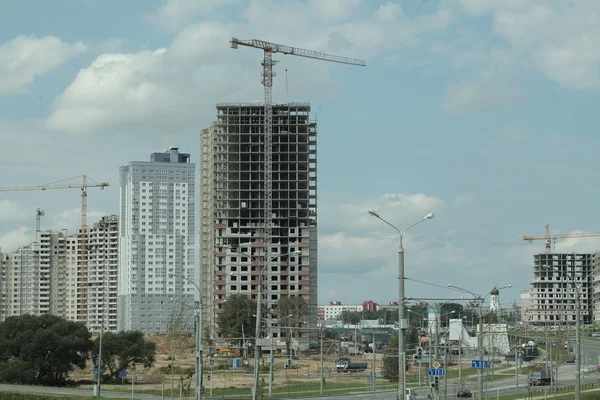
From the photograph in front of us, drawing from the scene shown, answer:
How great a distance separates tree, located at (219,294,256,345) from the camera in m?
162

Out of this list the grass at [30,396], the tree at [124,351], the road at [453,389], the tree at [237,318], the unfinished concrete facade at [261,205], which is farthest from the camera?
the unfinished concrete facade at [261,205]

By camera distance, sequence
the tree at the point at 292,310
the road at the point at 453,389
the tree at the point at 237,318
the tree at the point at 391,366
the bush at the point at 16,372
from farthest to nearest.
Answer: the tree at the point at 292,310
the tree at the point at 237,318
the tree at the point at 391,366
the bush at the point at 16,372
the road at the point at 453,389

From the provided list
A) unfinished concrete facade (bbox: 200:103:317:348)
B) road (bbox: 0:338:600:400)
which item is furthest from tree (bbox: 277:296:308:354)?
road (bbox: 0:338:600:400)

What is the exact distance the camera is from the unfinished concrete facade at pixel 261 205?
189 m

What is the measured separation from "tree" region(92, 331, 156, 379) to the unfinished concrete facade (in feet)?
235

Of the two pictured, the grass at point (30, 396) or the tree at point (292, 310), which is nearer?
the grass at point (30, 396)

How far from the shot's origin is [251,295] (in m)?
187

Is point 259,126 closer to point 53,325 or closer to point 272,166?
point 272,166

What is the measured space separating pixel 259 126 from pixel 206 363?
2557 inches

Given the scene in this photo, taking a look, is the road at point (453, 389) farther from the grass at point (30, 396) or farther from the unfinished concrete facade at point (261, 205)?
the unfinished concrete facade at point (261, 205)

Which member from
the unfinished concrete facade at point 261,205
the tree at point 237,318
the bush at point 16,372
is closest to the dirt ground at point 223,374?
the tree at point 237,318

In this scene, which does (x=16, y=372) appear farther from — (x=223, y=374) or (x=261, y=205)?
(x=261, y=205)

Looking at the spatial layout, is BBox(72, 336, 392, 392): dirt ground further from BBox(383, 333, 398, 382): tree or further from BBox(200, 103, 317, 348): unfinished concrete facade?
BBox(200, 103, 317, 348): unfinished concrete facade

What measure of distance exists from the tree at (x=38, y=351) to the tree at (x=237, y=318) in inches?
2127
